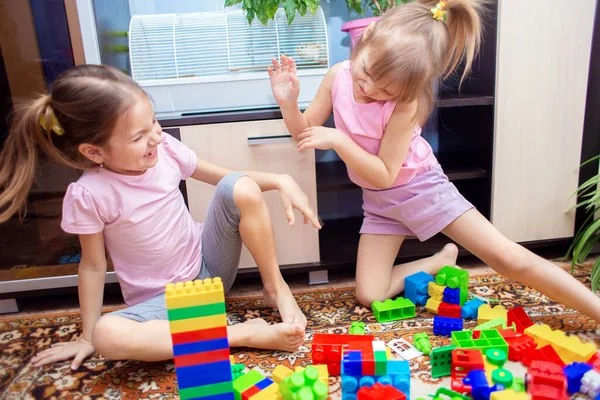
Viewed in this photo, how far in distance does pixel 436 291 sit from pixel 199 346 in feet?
2.16

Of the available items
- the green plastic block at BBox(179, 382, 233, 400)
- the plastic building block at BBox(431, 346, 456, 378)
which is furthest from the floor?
the green plastic block at BBox(179, 382, 233, 400)

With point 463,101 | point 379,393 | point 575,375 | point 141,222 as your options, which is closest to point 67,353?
point 141,222

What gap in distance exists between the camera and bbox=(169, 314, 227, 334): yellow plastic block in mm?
662

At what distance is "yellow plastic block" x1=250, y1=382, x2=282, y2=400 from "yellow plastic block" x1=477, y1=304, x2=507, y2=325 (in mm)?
497

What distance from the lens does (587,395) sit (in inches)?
31.8

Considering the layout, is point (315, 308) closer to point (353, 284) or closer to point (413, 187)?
point (353, 284)

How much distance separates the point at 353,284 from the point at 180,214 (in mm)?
536

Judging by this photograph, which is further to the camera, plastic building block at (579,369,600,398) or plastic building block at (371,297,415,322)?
plastic building block at (371,297,415,322)

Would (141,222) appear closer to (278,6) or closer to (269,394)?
(269,394)

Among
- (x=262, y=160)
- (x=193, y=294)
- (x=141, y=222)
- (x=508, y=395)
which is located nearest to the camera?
(x=193, y=294)

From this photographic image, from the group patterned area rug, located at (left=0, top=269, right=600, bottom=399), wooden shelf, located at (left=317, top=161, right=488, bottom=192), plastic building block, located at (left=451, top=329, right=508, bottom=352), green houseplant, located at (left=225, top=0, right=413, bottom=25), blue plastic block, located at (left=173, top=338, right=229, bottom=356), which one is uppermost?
green houseplant, located at (left=225, top=0, right=413, bottom=25)

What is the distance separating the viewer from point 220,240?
1.07m

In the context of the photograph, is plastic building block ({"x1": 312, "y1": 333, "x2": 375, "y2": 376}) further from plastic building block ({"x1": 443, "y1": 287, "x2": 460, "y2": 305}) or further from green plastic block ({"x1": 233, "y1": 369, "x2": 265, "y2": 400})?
plastic building block ({"x1": 443, "y1": 287, "x2": 460, "y2": 305})

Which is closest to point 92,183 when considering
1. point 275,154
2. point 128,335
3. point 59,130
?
point 59,130
